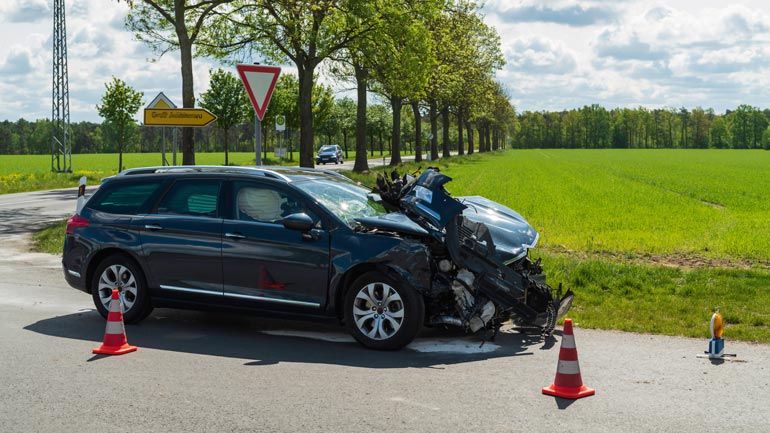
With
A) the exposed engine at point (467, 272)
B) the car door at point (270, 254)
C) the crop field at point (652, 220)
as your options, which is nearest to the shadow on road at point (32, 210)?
the car door at point (270, 254)

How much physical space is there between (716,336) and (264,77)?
7247mm

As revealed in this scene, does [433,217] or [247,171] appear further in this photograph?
[247,171]

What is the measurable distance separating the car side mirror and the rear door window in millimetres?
956

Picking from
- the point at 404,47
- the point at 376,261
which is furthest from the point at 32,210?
the point at 376,261

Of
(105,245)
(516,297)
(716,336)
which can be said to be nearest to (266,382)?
(516,297)

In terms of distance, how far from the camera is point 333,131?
96875mm

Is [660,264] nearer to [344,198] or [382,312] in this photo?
[344,198]

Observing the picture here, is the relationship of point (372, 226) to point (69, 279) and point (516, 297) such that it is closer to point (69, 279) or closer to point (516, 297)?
point (516, 297)

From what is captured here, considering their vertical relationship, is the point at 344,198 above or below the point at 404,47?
below

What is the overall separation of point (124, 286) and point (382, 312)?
9.44ft

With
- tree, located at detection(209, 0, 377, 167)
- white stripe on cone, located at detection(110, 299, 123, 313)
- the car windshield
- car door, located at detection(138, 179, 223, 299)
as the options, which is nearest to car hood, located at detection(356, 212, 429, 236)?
the car windshield

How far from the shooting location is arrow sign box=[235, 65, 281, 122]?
1142cm

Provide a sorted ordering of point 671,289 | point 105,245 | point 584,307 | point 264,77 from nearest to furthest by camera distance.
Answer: point 105,245
point 584,307
point 671,289
point 264,77

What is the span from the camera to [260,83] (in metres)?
11.5
